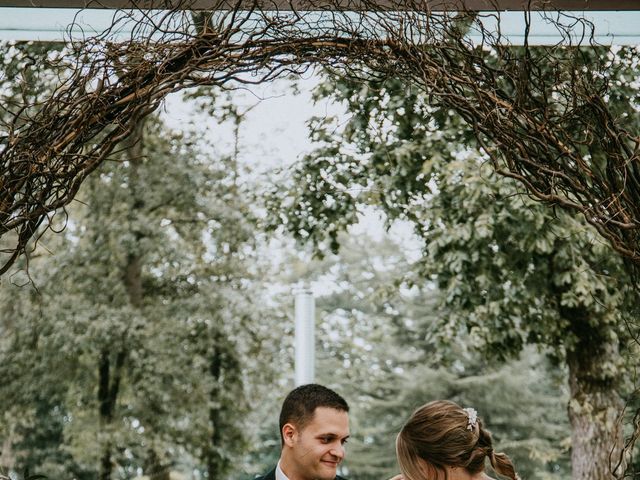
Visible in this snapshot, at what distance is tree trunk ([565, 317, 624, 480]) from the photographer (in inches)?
250

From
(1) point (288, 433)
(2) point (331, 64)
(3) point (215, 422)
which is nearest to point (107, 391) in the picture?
(3) point (215, 422)

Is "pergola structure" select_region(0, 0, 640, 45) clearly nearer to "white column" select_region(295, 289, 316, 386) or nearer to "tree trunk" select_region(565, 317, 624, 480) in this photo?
"white column" select_region(295, 289, 316, 386)

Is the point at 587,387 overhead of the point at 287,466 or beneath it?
overhead

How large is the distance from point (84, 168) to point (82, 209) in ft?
28.5

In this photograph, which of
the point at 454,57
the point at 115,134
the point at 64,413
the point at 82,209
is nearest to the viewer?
the point at 115,134

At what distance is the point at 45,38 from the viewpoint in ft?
10.5

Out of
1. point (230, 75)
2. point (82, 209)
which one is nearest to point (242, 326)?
point (82, 209)

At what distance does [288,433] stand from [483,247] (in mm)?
3528

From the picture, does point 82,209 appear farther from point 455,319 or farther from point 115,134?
point 115,134

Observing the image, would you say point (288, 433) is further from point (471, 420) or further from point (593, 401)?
point (593, 401)

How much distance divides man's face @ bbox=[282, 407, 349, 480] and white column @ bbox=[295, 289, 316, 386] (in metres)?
3.25

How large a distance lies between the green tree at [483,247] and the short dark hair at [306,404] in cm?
307

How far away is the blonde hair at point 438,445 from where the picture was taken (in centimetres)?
224

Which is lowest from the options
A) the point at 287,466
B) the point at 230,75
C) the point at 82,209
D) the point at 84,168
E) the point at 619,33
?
the point at 287,466
